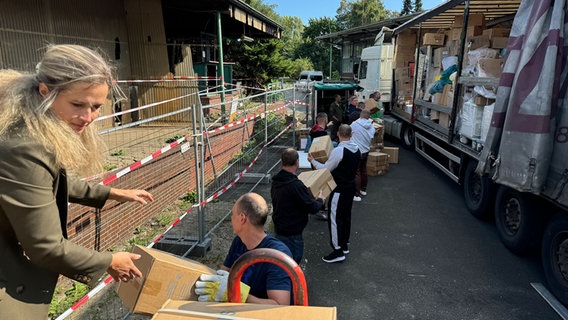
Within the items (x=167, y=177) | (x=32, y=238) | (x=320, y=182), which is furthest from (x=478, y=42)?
(x=32, y=238)

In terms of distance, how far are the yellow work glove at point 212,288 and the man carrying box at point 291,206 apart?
6.06 feet

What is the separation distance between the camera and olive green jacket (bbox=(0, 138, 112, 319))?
53.9 inches

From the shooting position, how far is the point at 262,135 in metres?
8.96

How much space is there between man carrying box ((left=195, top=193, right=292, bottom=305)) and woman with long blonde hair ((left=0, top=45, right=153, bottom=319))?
51 centimetres

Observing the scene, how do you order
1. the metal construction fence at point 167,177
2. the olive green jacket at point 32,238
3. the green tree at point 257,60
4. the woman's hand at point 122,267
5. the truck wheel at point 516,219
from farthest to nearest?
the green tree at point 257,60
the truck wheel at point 516,219
the metal construction fence at point 167,177
the woman's hand at point 122,267
the olive green jacket at point 32,238

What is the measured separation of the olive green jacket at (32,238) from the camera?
1.37 m

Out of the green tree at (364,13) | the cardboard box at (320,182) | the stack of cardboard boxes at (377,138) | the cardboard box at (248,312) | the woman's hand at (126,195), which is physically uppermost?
the green tree at (364,13)

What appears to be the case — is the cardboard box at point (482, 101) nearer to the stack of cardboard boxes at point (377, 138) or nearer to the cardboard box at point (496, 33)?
the cardboard box at point (496, 33)

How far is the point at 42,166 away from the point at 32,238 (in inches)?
10.6

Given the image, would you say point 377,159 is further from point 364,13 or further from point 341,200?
point 364,13

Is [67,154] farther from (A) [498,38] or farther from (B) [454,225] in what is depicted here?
(A) [498,38]

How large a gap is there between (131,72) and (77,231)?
22.4ft

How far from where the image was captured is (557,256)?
405 cm

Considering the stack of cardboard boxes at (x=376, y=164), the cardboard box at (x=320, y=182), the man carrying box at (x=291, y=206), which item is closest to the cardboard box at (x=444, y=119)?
the stack of cardboard boxes at (x=376, y=164)
